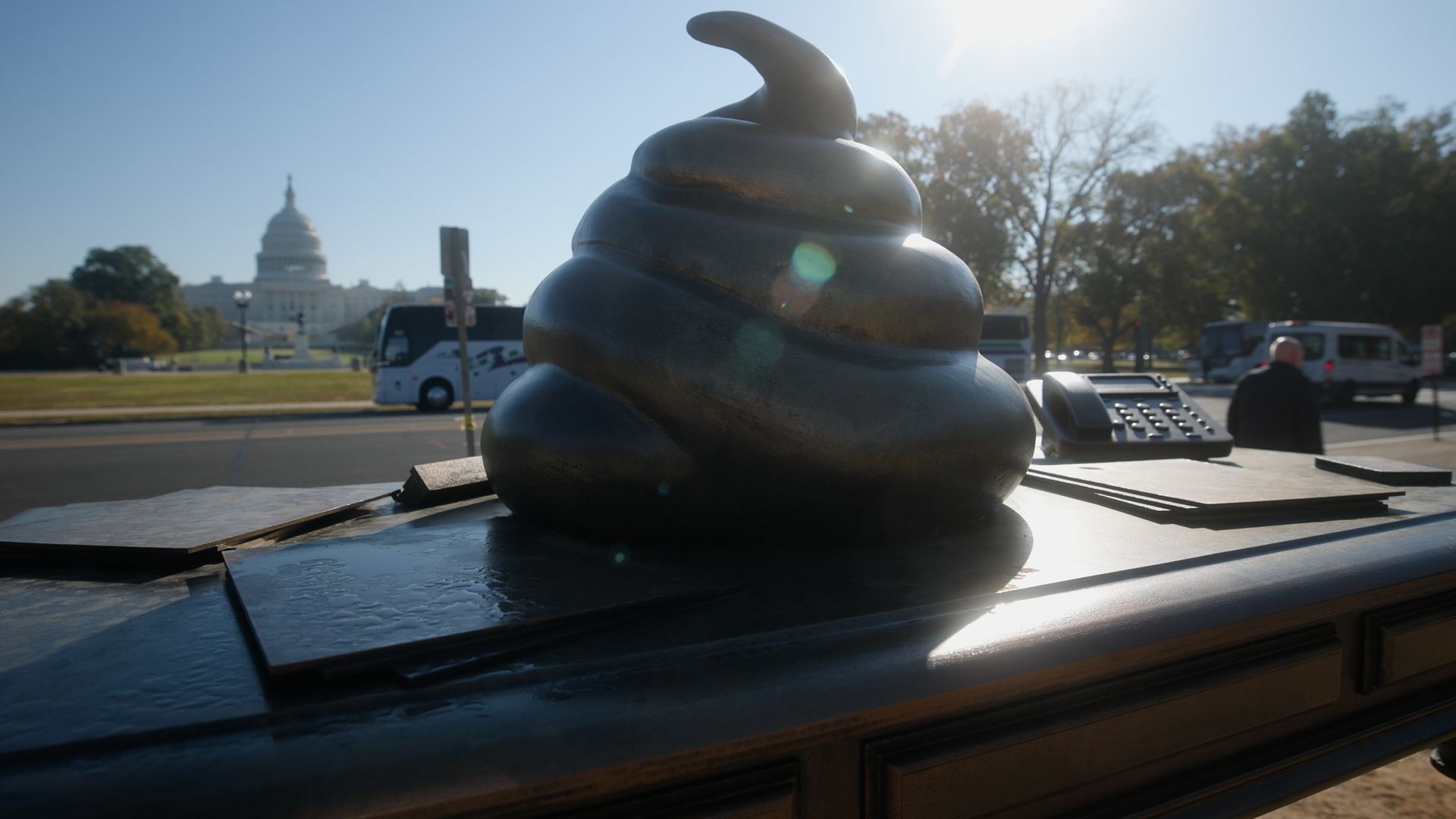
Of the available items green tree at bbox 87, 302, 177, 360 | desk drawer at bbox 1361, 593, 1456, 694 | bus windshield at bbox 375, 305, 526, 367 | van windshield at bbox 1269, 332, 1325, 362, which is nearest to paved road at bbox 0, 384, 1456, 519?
bus windshield at bbox 375, 305, 526, 367

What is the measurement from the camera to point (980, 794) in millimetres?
1430

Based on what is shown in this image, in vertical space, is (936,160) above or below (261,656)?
above

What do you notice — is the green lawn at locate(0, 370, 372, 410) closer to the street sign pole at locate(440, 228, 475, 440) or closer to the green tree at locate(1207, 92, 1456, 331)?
the street sign pole at locate(440, 228, 475, 440)

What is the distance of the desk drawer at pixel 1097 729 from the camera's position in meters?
1.37

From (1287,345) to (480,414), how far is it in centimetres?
1749

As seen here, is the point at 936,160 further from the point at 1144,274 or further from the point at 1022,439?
the point at 1022,439

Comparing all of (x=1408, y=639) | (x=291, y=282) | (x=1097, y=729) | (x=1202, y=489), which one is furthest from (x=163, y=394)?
(x=291, y=282)

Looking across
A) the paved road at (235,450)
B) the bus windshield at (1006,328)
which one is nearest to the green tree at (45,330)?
the paved road at (235,450)

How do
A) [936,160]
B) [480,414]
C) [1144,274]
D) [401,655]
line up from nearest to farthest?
[401,655] < [480,414] < [936,160] < [1144,274]

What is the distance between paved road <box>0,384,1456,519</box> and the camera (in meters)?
9.54

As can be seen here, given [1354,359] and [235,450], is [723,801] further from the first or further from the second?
[1354,359]

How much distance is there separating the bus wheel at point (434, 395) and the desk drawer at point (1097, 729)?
2089cm

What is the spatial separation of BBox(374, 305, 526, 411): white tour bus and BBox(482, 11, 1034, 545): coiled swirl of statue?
62.4 feet

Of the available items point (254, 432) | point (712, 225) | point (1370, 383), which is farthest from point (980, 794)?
point (1370, 383)
